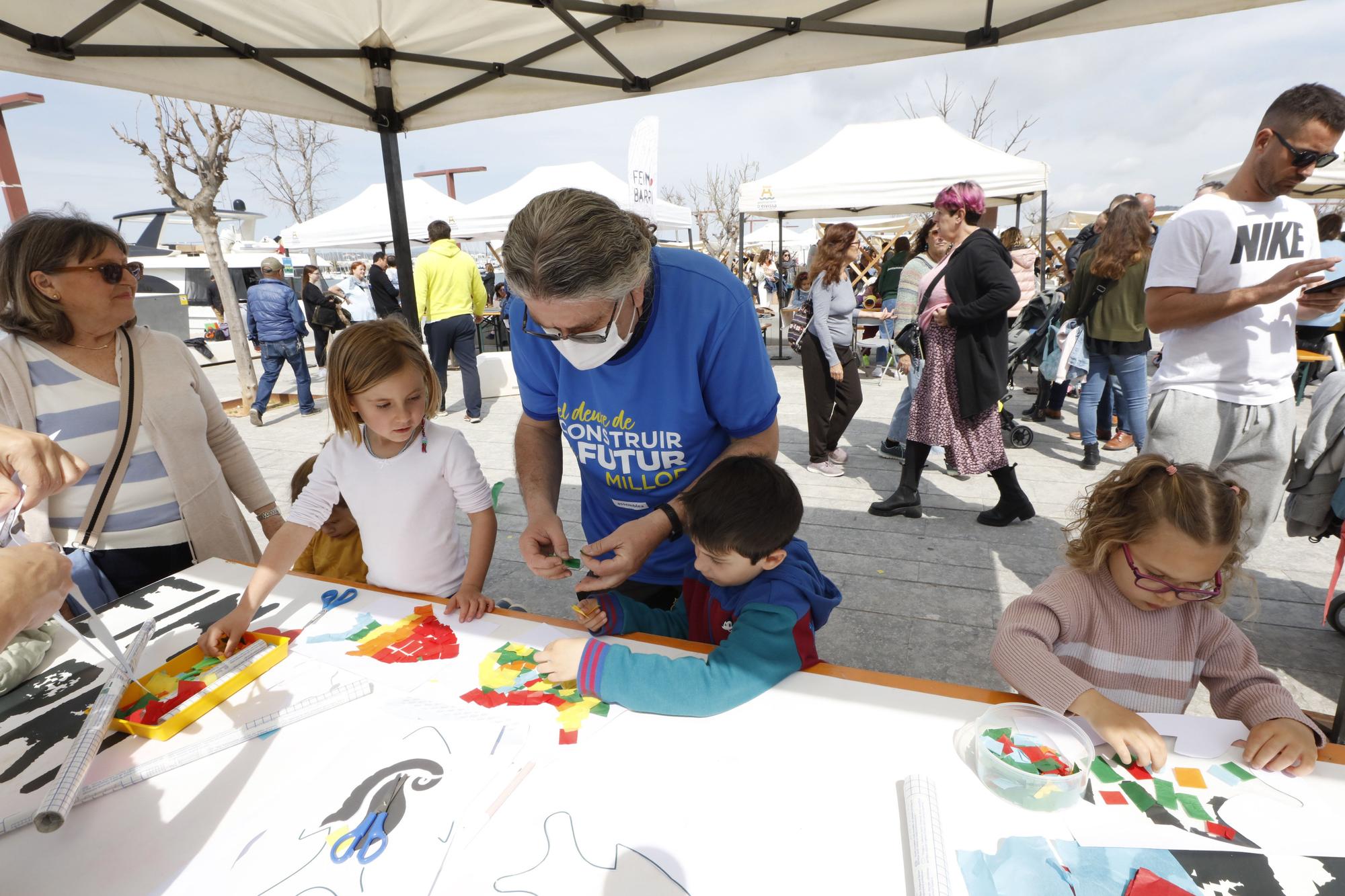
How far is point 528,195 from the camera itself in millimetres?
9312

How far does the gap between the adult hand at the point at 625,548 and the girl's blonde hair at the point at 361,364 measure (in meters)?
0.69

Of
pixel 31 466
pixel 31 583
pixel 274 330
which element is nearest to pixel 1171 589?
pixel 31 583

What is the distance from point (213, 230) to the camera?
691 cm

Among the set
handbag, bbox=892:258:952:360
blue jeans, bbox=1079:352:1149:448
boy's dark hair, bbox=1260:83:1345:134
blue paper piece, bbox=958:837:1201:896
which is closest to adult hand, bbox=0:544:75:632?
blue paper piece, bbox=958:837:1201:896

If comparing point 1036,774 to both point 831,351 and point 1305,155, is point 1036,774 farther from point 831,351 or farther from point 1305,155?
point 831,351

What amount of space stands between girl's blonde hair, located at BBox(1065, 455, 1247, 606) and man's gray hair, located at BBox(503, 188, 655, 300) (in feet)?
3.44

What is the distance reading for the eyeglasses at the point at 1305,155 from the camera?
1726mm

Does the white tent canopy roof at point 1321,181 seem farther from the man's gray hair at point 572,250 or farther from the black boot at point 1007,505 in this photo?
the man's gray hair at point 572,250

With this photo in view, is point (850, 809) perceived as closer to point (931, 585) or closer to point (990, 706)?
point (990, 706)

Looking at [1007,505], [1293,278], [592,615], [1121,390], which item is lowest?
[1007,505]

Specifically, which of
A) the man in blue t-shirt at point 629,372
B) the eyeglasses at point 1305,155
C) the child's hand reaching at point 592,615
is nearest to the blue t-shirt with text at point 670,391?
the man in blue t-shirt at point 629,372

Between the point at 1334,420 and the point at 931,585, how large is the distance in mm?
1487

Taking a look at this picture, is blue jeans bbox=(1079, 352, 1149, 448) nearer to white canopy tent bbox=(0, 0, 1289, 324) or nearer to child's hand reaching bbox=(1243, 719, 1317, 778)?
white canopy tent bbox=(0, 0, 1289, 324)

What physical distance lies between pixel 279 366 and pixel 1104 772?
793 cm
